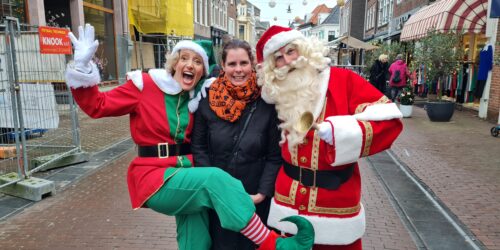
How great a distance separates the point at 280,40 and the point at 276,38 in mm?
31

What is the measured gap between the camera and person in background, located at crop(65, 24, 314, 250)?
6.46ft

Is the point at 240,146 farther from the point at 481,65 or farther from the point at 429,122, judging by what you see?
the point at 481,65

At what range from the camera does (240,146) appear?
2.25m

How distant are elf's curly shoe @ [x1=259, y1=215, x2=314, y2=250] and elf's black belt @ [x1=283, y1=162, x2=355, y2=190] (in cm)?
20

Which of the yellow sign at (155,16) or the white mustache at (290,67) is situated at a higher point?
A: the yellow sign at (155,16)

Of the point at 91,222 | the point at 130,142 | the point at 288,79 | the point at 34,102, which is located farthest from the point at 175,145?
the point at 130,142

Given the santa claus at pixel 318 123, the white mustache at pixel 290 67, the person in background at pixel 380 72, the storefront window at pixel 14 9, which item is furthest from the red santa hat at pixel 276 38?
the person in background at pixel 380 72

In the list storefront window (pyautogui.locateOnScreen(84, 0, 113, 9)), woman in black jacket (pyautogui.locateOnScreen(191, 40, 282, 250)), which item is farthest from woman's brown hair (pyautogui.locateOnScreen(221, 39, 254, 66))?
storefront window (pyautogui.locateOnScreen(84, 0, 113, 9))

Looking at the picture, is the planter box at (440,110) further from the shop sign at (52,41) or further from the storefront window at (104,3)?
the storefront window at (104,3)

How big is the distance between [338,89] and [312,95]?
16 cm

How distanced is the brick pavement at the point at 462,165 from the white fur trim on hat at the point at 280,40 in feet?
9.64

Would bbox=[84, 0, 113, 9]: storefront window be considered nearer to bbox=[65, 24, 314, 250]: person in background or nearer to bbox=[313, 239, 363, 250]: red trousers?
bbox=[65, 24, 314, 250]: person in background

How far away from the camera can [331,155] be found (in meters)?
1.91

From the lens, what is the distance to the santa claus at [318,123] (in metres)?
1.98
